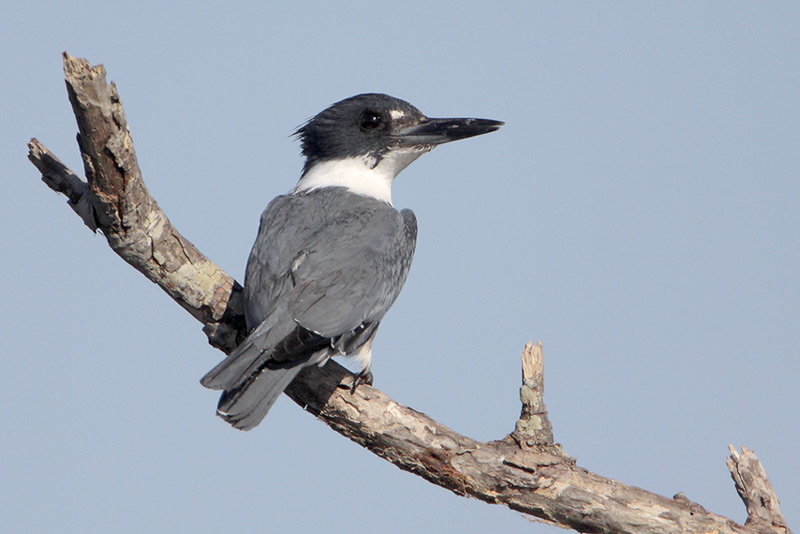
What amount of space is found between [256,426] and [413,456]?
0.96 meters

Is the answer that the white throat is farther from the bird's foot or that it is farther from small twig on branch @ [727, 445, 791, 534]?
small twig on branch @ [727, 445, 791, 534]

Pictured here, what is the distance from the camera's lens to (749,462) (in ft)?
16.5

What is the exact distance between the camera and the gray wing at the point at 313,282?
4.66 m

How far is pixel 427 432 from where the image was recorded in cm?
505

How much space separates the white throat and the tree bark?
1.39m

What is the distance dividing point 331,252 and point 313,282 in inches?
11.7

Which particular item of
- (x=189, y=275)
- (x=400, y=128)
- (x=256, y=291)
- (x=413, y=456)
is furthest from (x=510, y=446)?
(x=400, y=128)

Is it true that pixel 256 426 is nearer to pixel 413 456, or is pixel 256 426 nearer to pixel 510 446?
pixel 413 456

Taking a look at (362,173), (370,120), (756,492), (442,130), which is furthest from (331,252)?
(756,492)

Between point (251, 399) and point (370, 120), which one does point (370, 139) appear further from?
point (251, 399)

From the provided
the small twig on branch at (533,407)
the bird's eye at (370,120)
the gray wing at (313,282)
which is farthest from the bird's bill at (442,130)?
the small twig on branch at (533,407)

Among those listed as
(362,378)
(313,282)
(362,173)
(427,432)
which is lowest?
(427,432)

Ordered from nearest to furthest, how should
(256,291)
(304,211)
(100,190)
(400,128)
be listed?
1. (100,190)
2. (256,291)
3. (304,211)
4. (400,128)

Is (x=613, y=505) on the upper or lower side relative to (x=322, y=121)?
lower
